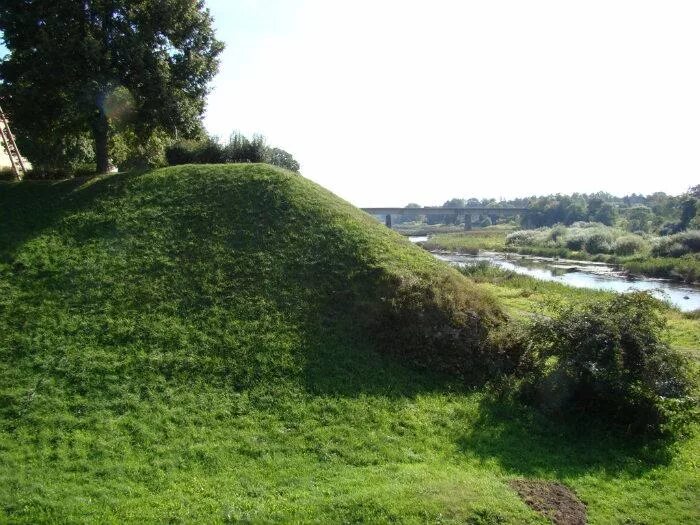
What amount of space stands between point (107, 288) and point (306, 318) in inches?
260

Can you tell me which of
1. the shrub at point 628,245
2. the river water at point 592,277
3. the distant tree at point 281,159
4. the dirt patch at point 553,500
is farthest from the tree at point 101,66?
the shrub at point 628,245

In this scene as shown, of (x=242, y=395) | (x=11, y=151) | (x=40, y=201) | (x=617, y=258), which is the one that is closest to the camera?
(x=242, y=395)

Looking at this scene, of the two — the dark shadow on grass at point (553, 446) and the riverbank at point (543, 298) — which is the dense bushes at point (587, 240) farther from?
the dark shadow on grass at point (553, 446)

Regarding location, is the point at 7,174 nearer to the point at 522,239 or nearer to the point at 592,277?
the point at 592,277

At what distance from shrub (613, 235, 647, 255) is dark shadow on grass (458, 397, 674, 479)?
220 ft

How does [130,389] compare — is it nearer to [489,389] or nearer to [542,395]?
[489,389]

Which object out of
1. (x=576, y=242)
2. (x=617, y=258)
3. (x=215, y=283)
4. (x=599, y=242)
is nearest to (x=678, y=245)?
Result: (x=617, y=258)

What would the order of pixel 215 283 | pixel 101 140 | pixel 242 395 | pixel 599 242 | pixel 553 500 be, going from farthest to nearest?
pixel 599 242 < pixel 101 140 < pixel 215 283 < pixel 242 395 < pixel 553 500

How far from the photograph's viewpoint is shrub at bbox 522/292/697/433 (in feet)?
42.2

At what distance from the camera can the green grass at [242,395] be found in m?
9.57

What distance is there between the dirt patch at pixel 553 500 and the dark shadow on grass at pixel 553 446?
0.53 m

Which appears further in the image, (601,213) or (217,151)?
(601,213)

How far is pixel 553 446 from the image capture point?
12438mm

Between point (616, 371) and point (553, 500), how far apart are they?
459cm
